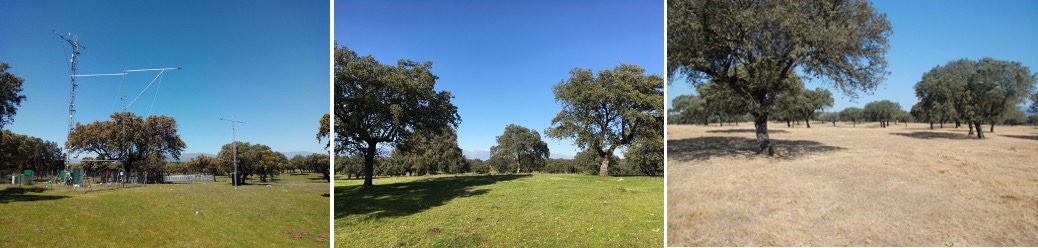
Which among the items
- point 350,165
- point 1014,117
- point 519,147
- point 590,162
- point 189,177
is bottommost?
point 189,177

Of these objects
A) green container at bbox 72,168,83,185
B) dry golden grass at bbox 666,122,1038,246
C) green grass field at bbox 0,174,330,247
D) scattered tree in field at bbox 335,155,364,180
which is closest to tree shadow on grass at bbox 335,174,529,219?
scattered tree in field at bbox 335,155,364,180

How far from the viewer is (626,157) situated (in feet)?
25.6

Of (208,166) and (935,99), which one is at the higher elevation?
(935,99)

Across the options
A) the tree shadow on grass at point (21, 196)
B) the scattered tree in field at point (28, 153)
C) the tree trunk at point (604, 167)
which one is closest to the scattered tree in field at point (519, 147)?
the tree trunk at point (604, 167)

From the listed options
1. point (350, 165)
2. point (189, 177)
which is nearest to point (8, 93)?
point (189, 177)

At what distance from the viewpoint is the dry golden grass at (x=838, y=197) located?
4.50m

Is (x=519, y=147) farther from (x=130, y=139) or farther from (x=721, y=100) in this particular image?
(x=130, y=139)

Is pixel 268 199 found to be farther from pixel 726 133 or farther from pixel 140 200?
pixel 726 133

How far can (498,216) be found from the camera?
16.8 feet

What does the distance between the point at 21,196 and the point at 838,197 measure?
16.6m

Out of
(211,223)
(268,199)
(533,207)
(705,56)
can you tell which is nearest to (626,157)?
(705,56)

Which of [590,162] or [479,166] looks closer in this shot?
[479,166]

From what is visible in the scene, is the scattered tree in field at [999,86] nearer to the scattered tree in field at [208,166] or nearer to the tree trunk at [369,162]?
the tree trunk at [369,162]

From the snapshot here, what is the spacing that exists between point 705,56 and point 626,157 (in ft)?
8.61
